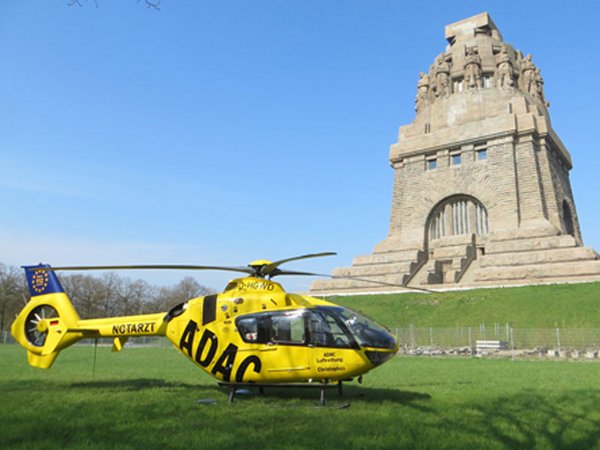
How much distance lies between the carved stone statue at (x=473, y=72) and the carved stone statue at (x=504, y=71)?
215 cm

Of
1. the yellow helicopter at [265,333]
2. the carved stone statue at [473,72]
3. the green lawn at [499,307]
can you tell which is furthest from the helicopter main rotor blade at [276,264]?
the carved stone statue at [473,72]

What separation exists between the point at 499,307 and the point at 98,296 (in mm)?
54669

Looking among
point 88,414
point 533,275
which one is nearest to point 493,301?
point 533,275

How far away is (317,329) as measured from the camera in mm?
10164

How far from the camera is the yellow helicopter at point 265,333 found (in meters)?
9.94

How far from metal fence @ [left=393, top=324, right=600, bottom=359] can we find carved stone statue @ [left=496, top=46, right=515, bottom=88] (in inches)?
1378

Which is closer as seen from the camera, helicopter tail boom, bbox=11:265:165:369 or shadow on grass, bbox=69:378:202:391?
helicopter tail boom, bbox=11:265:165:369

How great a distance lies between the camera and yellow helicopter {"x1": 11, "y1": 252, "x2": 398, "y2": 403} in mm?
9938

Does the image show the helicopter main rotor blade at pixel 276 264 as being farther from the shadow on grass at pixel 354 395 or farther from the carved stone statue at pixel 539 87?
the carved stone statue at pixel 539 87

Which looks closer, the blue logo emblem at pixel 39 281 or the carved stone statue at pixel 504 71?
the blue logo emblem at pixel 39 281

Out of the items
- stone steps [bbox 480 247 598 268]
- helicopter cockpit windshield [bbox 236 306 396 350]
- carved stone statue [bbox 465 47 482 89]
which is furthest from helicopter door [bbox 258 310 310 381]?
carved stone statue [bbox 465 47 482 89]

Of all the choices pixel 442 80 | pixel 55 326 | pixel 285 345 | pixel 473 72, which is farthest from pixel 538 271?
pixel 55 326

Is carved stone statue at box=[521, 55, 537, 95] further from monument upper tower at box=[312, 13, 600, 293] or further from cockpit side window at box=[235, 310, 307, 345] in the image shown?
cockpit side window at box=[235, 310, 307, 345]

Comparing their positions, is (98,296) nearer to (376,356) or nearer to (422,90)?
(422,90)
